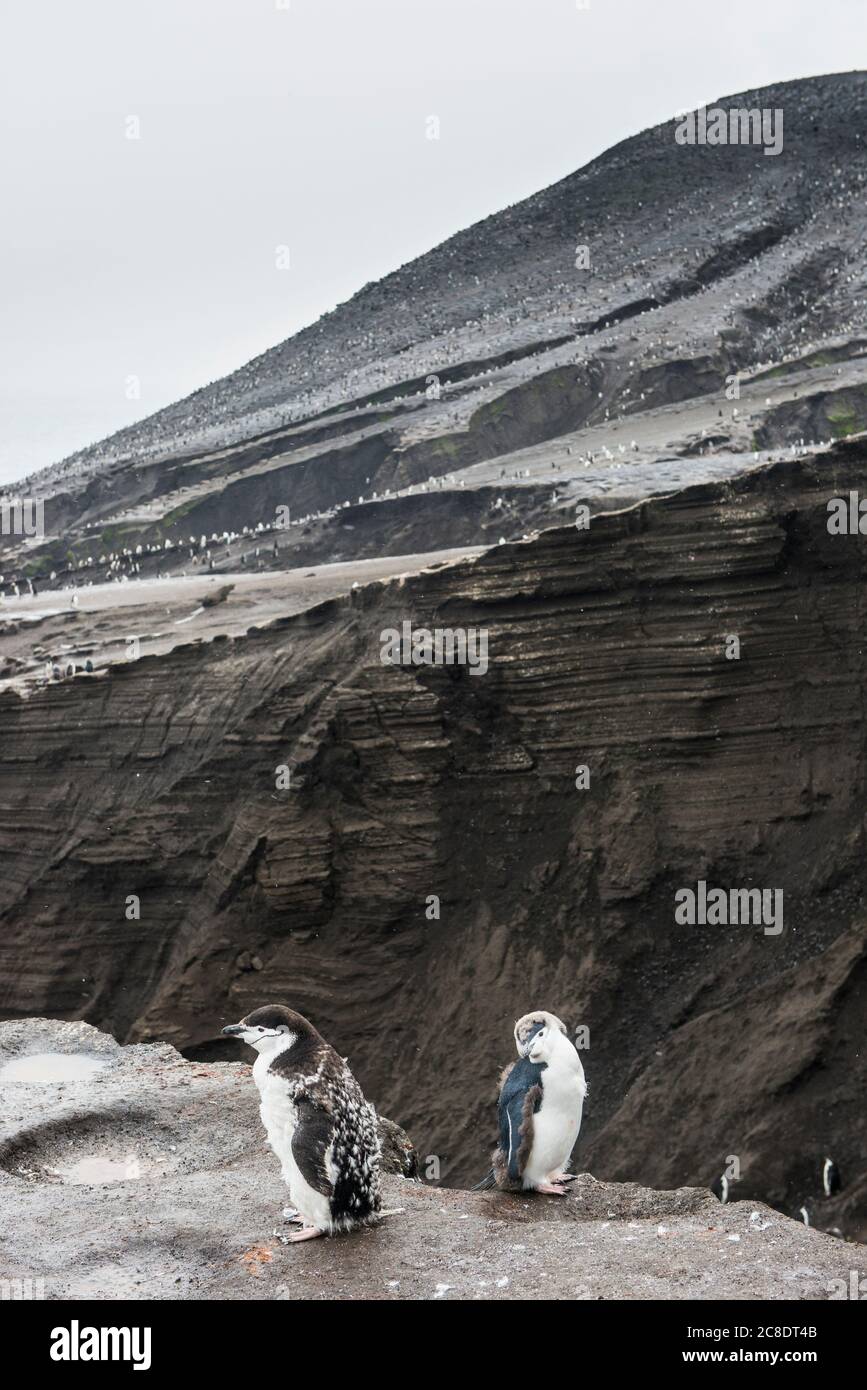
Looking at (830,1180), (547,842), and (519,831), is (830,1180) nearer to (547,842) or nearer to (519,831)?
(547,842)

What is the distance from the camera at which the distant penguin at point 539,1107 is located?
838cm

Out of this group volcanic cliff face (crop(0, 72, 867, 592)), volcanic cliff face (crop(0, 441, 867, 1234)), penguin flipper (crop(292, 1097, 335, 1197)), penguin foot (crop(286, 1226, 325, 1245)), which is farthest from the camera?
volcanic cliff face (crop(0, 72, 867, 592))

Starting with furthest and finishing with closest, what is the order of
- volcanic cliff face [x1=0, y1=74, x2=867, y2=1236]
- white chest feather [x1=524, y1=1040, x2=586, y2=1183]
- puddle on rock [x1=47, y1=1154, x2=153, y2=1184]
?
volcanic cliff face [x1=0, y1=74, x2=867, y2=1236] < puddle on rock [x1=47, y1=1154, x2=153, y2=1184] < white chest feather [x1=524, y1=1040, x2=586, y2=1183]

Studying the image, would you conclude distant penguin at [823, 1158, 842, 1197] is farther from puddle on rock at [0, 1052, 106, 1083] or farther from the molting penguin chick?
the molting penguin chick

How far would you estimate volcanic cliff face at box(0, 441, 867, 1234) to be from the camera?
57.0 ft

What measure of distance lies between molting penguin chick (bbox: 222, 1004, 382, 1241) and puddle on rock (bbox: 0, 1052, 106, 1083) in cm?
617

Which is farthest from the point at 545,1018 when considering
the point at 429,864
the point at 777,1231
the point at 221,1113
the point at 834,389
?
the point at 834,389

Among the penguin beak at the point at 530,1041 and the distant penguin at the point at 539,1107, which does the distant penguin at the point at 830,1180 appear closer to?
the distant penguin at the point at 539,1107

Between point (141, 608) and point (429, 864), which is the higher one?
point (141, 608)

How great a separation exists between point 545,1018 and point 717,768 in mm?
11480

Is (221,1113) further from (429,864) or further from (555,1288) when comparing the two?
Answer: (429,864)

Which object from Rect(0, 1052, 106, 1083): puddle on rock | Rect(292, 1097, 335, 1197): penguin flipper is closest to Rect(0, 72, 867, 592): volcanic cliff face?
Rect(0, 1052, 106, 1083): puddle on rock

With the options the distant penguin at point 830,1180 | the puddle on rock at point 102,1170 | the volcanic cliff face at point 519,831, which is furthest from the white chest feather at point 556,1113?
the distant penguin at point 830,1180

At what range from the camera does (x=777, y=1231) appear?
7.47 metres
